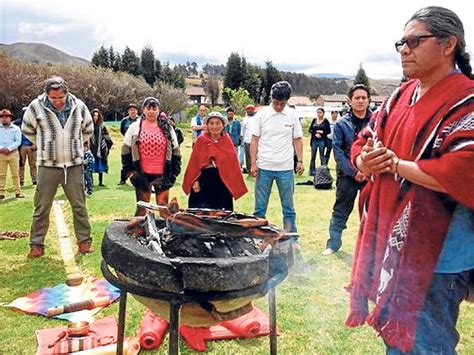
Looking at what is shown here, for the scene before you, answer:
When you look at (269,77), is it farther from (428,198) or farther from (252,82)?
(428,198)

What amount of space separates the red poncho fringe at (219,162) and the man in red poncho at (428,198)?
309cm

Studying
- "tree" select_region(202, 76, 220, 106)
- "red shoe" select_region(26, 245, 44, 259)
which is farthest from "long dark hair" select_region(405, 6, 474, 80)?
"tree" select_region(202, 76, 220, 106)

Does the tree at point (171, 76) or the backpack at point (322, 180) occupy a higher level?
the tree at point (171, 76)

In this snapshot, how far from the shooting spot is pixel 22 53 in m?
194

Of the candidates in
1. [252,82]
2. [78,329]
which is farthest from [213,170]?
[252,82]

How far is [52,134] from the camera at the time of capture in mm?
4840

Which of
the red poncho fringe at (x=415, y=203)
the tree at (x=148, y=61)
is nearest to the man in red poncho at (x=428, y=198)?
the red poncho fringe at (x=415, y=203)

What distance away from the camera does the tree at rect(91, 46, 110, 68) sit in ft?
224

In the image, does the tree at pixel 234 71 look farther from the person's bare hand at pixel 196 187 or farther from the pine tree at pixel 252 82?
the person's bare hand at pixel 196 187

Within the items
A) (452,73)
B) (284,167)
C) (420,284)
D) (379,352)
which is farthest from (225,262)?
(284,167)

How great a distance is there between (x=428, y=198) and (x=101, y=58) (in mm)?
72561

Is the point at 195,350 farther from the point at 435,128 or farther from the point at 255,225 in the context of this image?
the point at 435,128

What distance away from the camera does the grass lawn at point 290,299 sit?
3.23 meters

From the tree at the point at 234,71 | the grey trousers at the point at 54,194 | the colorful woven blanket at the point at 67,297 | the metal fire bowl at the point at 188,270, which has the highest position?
the tree at the point at 234,71
